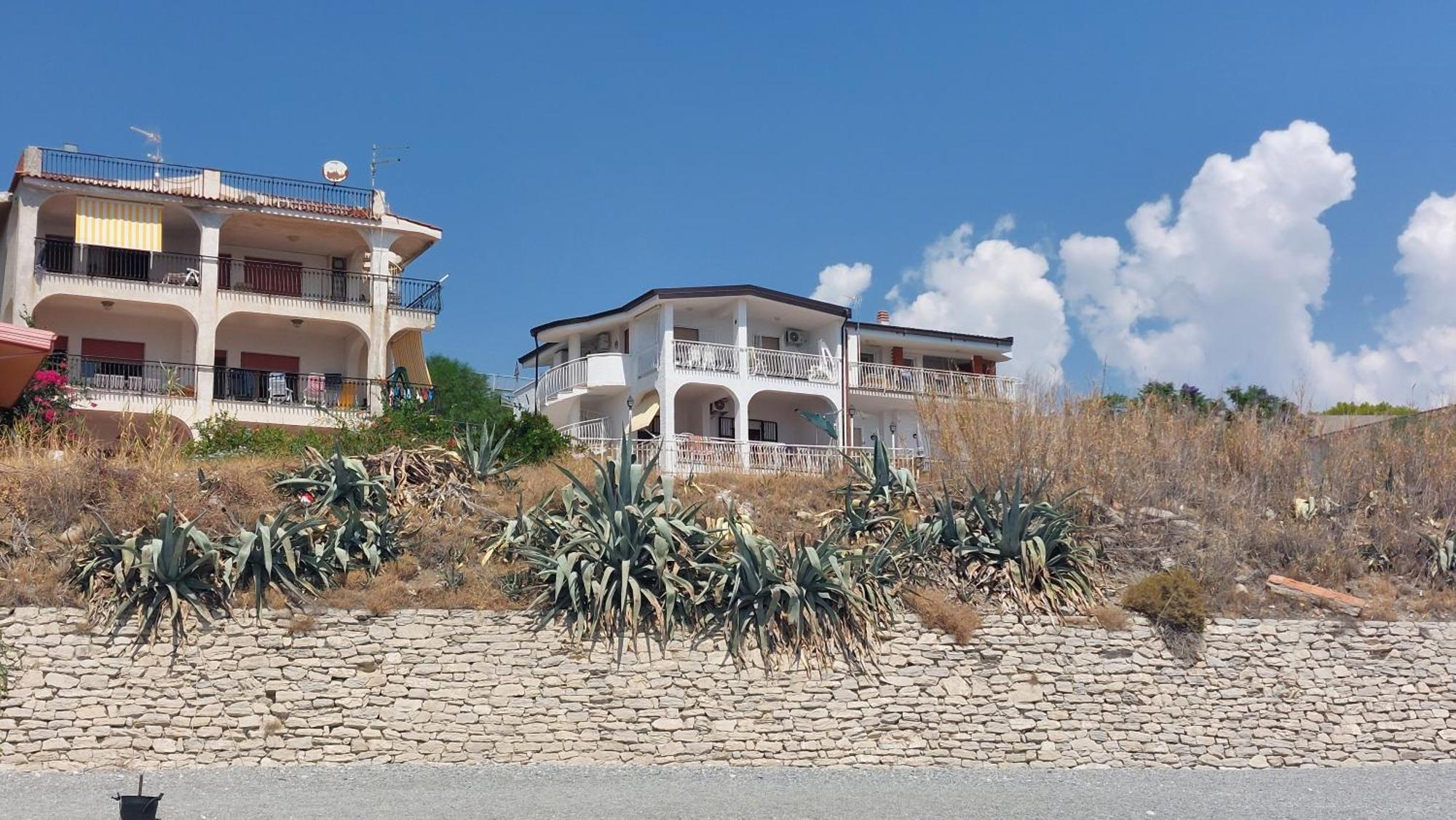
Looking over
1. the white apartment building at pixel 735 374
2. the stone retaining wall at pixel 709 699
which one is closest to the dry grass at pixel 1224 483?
the stone retaining wall at pixel 709 699

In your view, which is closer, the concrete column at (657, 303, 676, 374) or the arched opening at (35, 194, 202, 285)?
the arched opening at (35, 194, 202, 285)

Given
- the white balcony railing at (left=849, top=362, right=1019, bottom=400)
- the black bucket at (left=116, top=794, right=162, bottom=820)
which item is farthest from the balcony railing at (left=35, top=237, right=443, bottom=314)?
the black bucket at (left=116, top=794, right=162, bottom=820)

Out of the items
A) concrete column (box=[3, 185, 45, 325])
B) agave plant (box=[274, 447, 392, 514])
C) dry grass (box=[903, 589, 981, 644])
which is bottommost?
dry grass (box=[903, 589, 981, 644])

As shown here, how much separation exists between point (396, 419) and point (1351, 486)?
1780cm

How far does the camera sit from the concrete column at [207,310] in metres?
29.3

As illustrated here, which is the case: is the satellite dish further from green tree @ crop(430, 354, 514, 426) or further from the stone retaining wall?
the stone retaining wall

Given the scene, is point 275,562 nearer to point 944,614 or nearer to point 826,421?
point 944,614

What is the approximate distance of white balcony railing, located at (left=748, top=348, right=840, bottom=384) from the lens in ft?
109

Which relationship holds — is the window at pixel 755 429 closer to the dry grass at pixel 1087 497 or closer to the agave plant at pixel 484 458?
the dry grass at pixel 1087 497

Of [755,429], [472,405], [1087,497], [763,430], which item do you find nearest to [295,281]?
[472,405]

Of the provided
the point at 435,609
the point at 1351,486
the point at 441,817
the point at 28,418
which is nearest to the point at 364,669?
the point at 435,609

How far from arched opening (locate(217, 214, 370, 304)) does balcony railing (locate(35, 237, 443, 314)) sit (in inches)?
0.7

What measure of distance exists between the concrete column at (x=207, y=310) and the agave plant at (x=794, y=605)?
16715 mm

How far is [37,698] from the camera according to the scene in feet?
50.1
